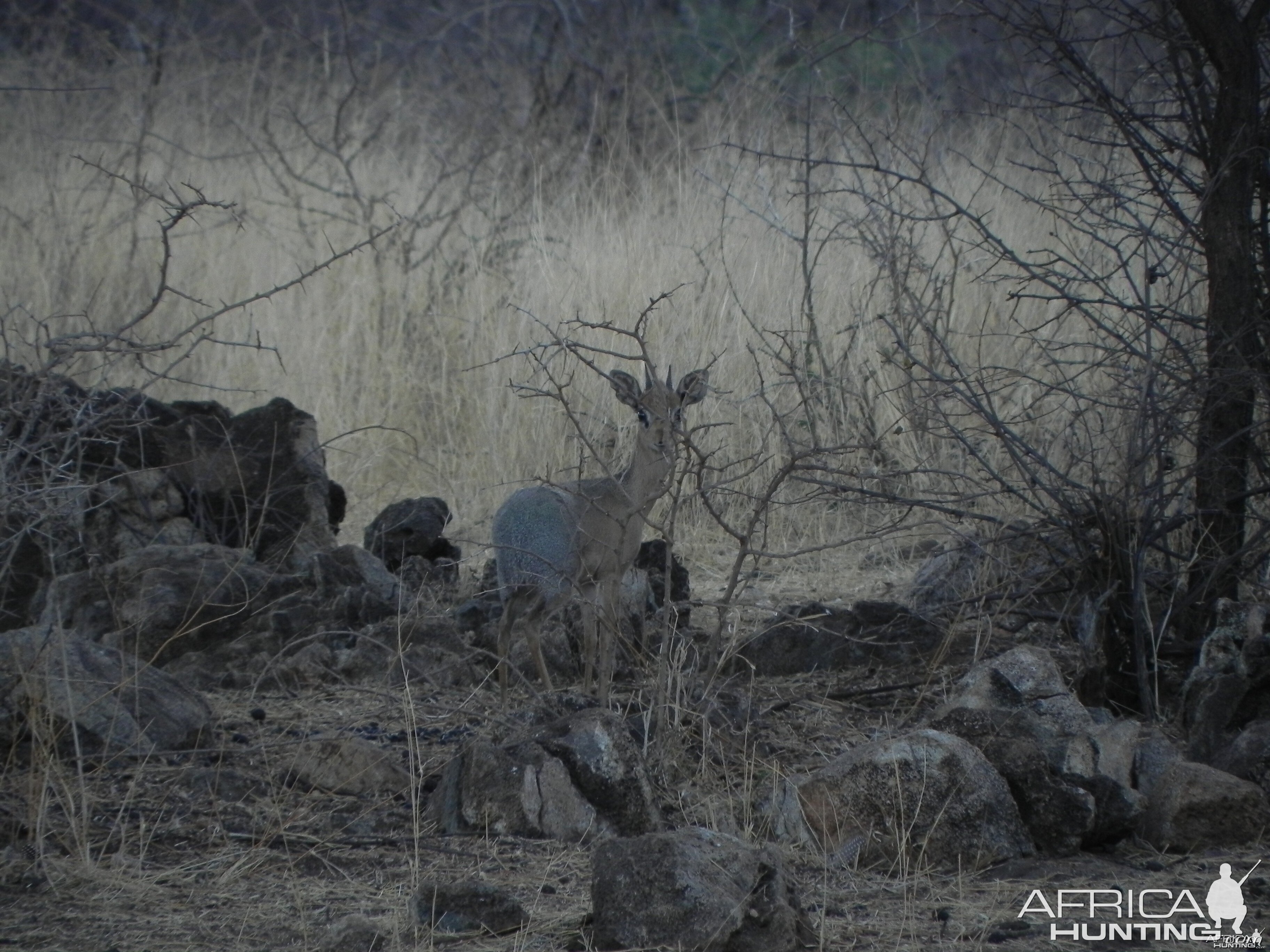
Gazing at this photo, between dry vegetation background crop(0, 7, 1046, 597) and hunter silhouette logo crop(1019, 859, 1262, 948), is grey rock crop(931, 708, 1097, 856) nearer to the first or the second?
hunter silhouette logo crop(1019, 859, 1262, 948)

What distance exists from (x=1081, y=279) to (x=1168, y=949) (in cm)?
281

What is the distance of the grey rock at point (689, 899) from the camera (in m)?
2.80

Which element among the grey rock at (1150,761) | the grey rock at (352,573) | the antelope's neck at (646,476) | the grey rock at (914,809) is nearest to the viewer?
the grey rock at (914,809)

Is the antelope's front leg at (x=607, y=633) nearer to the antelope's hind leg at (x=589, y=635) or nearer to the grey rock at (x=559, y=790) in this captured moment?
the antelope's hind leg at (x=589, y=635)

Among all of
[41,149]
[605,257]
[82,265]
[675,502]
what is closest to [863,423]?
[605,257]

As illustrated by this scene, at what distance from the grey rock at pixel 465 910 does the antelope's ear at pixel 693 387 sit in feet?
7.72

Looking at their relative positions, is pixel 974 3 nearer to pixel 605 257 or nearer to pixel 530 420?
pixel 530 420

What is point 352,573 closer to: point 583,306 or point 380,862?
point 380,862

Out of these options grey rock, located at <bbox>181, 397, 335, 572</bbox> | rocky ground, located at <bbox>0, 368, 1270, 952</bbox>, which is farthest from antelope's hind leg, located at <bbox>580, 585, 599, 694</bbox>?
grey rock, located at <bbox>181, 397, 335, 572</bbox>

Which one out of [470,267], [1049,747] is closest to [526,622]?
[1049,747]

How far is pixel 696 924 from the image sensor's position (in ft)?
9.16

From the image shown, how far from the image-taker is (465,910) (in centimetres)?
295

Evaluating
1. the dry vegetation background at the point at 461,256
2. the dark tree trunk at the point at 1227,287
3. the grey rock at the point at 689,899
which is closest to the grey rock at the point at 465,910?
the grey rock at the point at 689,899

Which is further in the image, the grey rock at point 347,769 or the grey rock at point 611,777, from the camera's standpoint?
the grey rock at point 347,769
